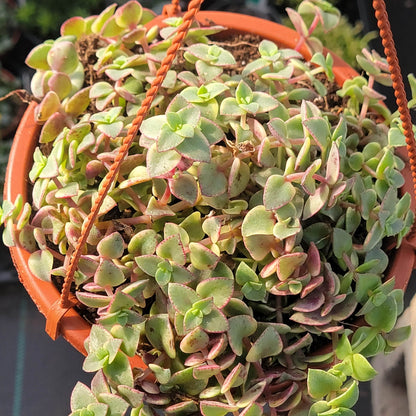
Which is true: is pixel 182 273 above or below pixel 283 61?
below

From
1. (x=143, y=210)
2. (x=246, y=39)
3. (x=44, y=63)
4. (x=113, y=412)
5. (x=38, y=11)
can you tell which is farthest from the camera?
(x=38, y=11)

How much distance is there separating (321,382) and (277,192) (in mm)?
243

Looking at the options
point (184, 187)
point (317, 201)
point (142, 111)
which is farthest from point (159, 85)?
point (317, 201)

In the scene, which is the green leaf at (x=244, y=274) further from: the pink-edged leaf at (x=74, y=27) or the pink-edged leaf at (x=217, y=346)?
the pink-edged leaf at (x=74, y=27)

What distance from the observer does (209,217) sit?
78 centimetres

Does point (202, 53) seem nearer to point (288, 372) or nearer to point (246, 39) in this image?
point (246, 39)

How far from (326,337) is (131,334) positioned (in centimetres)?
30

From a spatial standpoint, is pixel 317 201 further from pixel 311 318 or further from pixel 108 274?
pixel 108 274

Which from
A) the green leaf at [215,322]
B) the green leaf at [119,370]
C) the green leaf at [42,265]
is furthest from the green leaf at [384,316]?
the green leaf at [42,265]

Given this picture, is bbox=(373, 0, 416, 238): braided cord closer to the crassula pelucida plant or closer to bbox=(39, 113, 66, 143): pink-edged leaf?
the crassula pelucida plant

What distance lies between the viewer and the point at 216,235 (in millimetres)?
765

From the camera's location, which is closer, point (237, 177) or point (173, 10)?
point (237, 177)

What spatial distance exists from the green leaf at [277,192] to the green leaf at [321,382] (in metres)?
0.21

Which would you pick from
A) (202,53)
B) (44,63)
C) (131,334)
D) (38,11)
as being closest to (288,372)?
(131,334)
